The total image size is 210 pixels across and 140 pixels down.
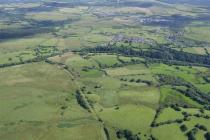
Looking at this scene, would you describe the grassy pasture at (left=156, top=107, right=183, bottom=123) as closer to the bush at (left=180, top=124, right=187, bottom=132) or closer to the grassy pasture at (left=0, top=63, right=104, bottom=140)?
the bush at (left=180, top=124, right=187, bottom=132)

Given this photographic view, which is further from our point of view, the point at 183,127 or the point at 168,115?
the point at 168,115

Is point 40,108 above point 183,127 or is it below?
above

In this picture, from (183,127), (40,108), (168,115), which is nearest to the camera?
(183,127)

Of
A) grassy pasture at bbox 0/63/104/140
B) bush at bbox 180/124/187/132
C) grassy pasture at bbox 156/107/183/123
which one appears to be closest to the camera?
grassy pasture at bbox 0/63/104/140

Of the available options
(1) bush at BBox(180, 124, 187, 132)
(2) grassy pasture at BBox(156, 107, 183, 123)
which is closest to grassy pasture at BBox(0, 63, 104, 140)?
(2) grassy pasture at BBox(156, 107, 183, 123)

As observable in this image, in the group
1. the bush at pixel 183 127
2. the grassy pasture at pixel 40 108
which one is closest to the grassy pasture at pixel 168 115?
the bush at pixel 183 127

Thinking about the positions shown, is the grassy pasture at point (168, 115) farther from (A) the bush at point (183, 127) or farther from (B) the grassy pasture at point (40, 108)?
(B) the grassy pasture at point (40, 108)

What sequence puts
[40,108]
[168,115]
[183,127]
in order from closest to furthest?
1. [183,127]
2. [168,115]
3. [40,108]

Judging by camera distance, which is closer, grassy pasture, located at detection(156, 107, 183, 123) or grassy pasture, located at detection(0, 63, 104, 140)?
grassy pasture, located at detection(0, 63, 104, 140)

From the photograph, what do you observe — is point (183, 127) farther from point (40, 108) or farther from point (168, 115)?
point (40, 108)

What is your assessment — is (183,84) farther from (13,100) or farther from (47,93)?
(13,100)

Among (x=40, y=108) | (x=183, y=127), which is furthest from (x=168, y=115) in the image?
(x=40, y=108)

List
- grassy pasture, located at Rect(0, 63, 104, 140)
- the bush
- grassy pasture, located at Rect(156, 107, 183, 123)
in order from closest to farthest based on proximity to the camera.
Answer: grassy pasture, located at Rect(0, 63, 104, 140) < the bush < grassy pasture, located at Rect(156, 107, 183, 123)
